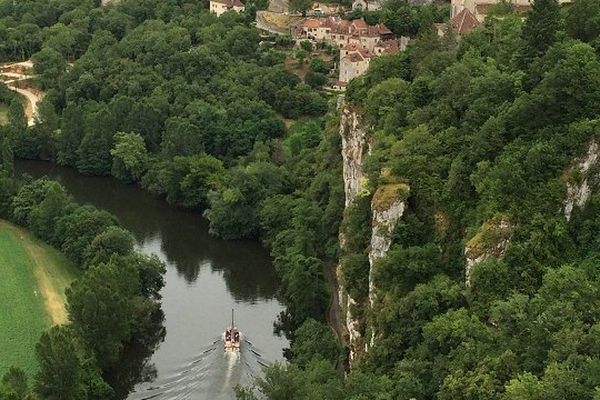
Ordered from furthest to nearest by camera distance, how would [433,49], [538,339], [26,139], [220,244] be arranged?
[26,139] < [220,244] < [433,49] < [538,339]

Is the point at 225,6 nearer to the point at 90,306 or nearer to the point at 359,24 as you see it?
the point at 359,24

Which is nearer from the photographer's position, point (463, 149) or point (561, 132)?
point (561, 132)

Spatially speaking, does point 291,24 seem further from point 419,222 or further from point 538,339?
point 538,339

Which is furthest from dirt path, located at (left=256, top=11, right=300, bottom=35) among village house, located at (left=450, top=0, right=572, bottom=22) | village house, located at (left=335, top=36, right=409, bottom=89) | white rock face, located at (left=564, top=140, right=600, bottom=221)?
white rock face, located at (left=564, top=140, right=600, bottom=221)

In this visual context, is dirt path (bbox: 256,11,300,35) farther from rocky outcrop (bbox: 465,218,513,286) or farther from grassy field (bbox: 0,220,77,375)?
rocky outcrop (bbox: 465,218,513,286)

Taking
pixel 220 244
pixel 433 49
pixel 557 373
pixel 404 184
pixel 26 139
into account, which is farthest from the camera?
pixel 26 139

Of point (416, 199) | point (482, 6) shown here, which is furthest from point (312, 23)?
point (416, 199)

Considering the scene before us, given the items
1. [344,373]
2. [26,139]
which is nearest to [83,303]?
[344,373]
